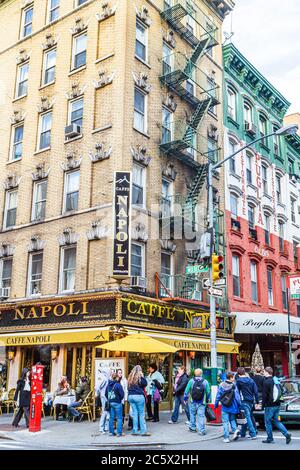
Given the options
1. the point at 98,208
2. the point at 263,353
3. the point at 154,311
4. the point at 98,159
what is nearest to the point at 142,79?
the point at 98,159

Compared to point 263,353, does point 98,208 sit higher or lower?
higher

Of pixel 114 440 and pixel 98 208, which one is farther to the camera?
pixel 98 208

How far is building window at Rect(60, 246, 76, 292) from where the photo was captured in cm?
2042

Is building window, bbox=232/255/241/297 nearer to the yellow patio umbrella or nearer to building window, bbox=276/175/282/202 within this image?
building window, bbox=276/175/282/202

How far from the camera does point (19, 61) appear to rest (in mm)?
26203

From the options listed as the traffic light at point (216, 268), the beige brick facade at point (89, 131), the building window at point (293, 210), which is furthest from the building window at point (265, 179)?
the traffic light at point (216, 268)

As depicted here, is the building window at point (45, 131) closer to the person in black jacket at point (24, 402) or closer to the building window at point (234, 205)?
the building window at point (234, 205)

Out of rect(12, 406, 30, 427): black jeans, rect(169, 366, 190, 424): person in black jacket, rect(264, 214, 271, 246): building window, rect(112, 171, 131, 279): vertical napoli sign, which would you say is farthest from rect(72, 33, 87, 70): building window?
rect(12, 406, 30, 427): black jeans

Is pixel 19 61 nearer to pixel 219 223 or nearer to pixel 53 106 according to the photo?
pixel 53 106

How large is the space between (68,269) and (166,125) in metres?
8.37

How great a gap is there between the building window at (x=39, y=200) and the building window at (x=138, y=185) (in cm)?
449

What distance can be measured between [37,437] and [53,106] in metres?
Answer: 15.6

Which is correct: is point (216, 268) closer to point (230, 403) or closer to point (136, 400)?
point (230, 403)

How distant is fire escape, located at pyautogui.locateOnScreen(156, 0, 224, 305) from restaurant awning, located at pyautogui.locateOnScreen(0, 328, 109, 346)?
145 inches
